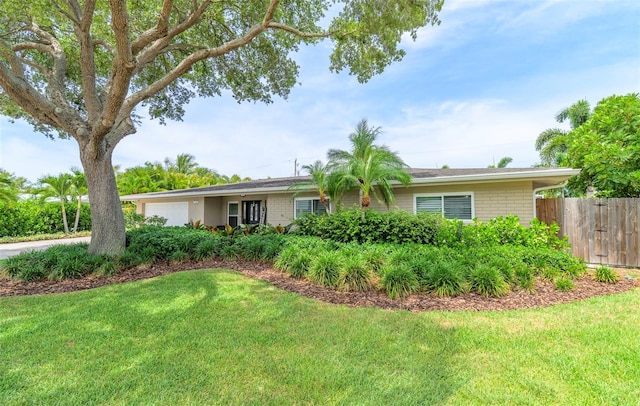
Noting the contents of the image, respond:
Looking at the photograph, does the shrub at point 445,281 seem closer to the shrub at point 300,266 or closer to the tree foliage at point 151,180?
the shrub at point 300,266

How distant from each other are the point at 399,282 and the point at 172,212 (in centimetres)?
1579

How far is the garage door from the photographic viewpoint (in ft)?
54.7

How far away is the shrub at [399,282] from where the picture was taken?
217 inches

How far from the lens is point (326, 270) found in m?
6.34

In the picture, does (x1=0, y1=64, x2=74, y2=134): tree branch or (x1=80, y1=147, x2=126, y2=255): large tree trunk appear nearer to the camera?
(x1=0, y1=64, x2=74, y2=134): tree branch

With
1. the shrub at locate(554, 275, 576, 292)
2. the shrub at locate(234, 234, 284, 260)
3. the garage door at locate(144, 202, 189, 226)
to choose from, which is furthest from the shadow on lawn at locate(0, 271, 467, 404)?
the garage door at locate(144, 202, 189, 226)

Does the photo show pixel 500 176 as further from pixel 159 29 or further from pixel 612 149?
pixel 159 29

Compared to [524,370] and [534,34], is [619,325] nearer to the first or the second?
[524,370]

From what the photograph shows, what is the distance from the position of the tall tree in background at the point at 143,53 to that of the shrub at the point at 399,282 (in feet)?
21.8

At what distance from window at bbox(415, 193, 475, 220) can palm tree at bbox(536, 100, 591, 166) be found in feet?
33.6

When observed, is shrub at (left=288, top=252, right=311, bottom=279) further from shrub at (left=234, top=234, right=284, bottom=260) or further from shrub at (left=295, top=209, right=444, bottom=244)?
shrub at (left=295, top=209, right=444, bottom=244)

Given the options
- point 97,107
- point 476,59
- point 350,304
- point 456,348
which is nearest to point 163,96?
point 97,107

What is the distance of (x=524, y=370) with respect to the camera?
2.99 m

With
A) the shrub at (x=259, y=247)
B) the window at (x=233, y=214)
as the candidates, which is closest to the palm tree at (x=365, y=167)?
the shrub at (x=259, y=247)
